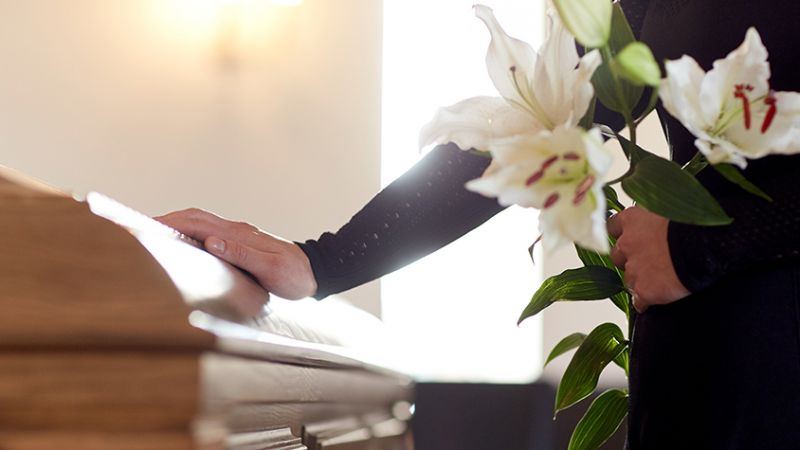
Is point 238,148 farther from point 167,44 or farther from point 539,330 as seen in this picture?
point 539,330

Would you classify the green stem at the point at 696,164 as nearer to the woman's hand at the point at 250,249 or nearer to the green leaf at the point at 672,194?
the green leaf at the point at 672,194

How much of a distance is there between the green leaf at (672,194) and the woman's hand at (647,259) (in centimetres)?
20

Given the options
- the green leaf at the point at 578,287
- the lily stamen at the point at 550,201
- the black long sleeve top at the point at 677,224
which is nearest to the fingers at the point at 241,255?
the black long sleeve top at the point at 677,224

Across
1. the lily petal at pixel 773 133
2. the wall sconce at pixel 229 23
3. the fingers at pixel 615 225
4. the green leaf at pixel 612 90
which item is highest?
the wall sconce at pixel 229 23

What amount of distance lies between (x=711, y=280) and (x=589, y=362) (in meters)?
0.23

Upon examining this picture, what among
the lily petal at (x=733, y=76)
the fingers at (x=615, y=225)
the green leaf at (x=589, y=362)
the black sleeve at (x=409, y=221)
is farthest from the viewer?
the black sleeve at (x=409, y=221)

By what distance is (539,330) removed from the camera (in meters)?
3.70

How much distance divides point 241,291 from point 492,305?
2.97 m

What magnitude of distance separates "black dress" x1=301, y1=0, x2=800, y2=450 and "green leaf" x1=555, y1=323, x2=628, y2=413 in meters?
0.07

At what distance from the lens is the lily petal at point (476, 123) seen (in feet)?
2.39

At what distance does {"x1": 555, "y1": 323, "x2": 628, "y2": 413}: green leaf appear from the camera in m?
1.07

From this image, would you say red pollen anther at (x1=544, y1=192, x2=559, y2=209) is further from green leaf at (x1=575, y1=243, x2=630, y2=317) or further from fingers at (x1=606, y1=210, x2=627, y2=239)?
green leaf at (x1=575, y1=243, x2=630, y2=317)

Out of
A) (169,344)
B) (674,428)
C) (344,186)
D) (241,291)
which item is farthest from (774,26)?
(344,186)

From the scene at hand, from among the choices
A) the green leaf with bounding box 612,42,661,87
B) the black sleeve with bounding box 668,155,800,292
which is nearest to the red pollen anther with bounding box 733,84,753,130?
the green leaf with bounding box 612,42,661,87
